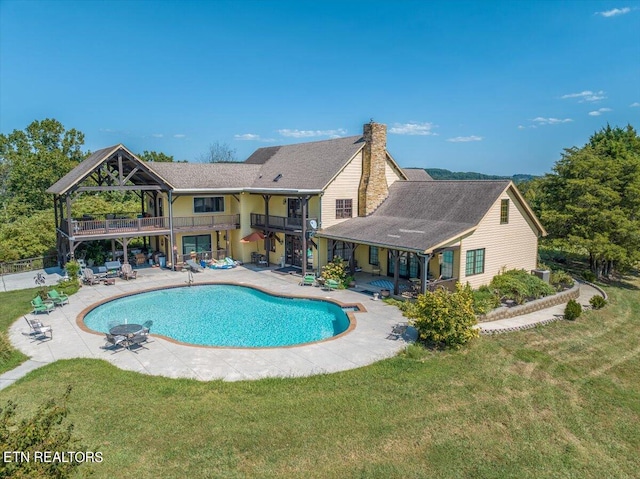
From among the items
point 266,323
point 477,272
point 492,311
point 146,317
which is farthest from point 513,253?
point 146,317

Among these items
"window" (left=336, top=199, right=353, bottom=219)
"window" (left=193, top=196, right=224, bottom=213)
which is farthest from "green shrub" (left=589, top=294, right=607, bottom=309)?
"window" (left=193, top=196, right=224, bottom=213)

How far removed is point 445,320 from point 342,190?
13.1 m

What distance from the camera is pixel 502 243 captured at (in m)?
21.8

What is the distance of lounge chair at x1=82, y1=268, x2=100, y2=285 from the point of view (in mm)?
23172

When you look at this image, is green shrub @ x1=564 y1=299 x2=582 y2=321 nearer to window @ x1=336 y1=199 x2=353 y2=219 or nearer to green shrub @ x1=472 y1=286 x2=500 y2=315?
green shrub @ x1=472 y1=286 x2=500 y2=315

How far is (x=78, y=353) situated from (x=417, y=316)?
11.2 m

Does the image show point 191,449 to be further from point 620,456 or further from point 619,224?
point 619,224

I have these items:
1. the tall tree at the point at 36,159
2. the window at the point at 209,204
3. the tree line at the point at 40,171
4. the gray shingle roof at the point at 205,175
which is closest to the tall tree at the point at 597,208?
the gray shingle roof at the point at 205,175

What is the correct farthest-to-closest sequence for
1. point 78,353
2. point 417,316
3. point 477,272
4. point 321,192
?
point 321,192 → point 477,272 → point 417,316 → point 78,353

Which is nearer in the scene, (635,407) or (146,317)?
(635,407)

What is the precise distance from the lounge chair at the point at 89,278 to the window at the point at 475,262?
19387 millimetres

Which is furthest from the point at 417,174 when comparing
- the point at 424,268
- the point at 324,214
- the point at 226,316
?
the point at 226,316

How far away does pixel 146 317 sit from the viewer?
1861 centimetres

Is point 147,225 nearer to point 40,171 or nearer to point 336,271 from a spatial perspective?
point 336,271
